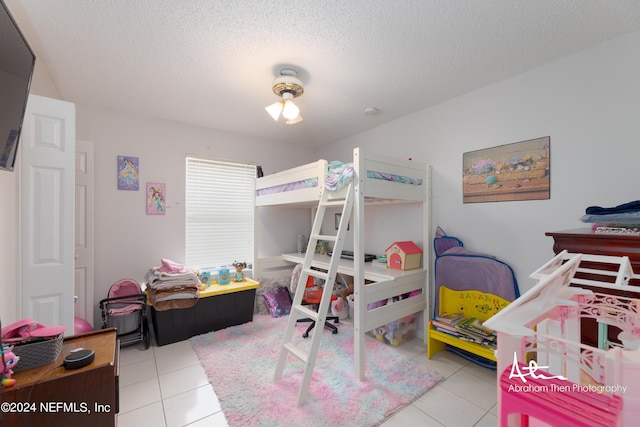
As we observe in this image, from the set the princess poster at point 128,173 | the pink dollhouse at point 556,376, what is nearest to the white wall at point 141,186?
the princess poster at point 128,173

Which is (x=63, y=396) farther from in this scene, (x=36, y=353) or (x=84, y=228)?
(x=84, y=228)

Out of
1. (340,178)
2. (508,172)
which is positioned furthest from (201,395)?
(508,172)

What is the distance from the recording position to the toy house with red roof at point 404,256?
256 centimetres

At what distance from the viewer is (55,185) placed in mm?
1623

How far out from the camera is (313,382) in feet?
6.61

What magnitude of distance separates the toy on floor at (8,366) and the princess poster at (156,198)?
226 cm

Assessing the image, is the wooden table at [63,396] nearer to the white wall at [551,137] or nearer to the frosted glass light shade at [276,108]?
the frosted glass light shade at [276,108]

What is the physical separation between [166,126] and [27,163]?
67.8 inches

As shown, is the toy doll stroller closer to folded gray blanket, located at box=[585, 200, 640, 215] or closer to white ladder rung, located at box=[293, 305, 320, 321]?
white ladder rung, located at box=[293, 305, 320, 321]

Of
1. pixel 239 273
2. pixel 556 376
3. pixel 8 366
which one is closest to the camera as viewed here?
pixel 556 376

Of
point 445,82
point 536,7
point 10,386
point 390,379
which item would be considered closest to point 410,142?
point 445,82

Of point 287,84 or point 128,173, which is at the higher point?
point 287,84

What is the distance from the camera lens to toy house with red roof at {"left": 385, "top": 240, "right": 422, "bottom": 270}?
2.56 m

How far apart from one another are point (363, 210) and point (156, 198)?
2.43 m
